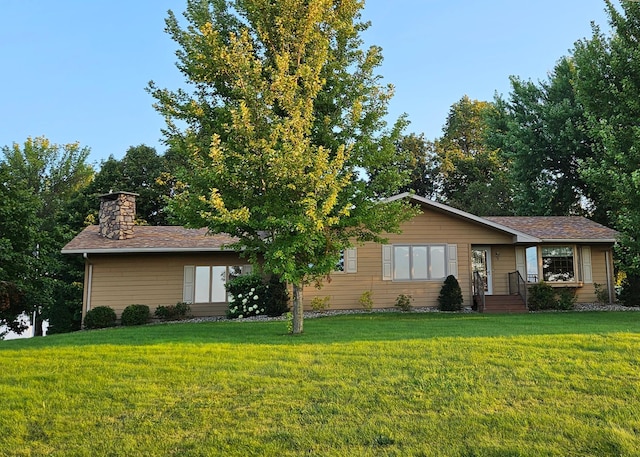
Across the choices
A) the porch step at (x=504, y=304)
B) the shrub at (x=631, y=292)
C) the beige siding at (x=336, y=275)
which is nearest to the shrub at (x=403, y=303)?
the beige siding at (x=336, y=275)

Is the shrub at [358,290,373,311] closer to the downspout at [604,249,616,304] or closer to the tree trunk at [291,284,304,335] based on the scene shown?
the tree trunk at [291,284,304,335]

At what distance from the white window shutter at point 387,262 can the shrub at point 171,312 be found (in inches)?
259

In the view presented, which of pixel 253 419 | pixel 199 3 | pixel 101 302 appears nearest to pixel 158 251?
pixel 101 302

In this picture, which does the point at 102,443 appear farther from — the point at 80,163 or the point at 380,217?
the point at 80,163

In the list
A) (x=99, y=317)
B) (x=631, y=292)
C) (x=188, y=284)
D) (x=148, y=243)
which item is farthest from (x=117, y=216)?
(x=631, y=292)

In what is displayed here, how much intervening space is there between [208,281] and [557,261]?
1208cm

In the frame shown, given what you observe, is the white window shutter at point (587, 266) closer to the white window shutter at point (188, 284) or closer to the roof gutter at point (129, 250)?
the roof gutter at point (129, 250)

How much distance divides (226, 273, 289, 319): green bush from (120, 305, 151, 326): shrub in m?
2.58

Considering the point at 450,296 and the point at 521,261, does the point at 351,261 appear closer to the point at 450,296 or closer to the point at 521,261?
the point at 450,296

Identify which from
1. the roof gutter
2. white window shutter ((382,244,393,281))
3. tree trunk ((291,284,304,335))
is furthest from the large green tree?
tree trunk ((291,284,304,335))

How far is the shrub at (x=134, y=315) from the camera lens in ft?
48.1

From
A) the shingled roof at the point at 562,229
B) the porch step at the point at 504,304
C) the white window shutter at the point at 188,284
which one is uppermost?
the shingled roof at the point at 562,229

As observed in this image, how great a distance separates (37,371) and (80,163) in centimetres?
3127

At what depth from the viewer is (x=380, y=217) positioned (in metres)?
9.46
